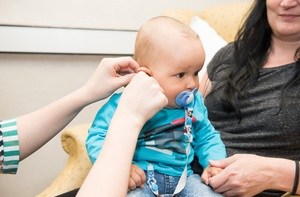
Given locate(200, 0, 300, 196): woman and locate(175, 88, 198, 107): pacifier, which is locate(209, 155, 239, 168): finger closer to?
locate(200, 0, 300, 196): woman

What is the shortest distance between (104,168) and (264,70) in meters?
0.80

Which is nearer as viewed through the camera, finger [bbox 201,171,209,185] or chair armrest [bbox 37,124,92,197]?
finger [bbox 201,171,209,185]

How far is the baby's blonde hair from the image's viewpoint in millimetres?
1029

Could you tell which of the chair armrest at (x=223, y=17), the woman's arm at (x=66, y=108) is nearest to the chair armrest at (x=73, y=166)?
the woman's arm at (x=66, y=108)

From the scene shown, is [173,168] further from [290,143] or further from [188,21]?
[188,21]

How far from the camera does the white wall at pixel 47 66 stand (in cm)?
194

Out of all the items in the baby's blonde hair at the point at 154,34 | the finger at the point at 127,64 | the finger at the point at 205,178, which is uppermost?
the baby's blonde hair at the point at 154,34

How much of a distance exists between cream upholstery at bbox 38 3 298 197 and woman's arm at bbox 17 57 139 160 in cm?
28

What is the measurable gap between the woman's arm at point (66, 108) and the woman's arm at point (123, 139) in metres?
0.16

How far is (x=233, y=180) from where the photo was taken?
1.11 m

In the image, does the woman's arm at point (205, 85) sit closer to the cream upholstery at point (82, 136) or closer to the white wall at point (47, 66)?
the cream upholstery at point (82, 136)

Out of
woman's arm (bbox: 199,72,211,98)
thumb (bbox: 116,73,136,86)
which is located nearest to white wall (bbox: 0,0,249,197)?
woman's arm (bbox: 199,72,211,98)

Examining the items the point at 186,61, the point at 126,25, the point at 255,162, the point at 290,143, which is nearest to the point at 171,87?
the point at 186,61

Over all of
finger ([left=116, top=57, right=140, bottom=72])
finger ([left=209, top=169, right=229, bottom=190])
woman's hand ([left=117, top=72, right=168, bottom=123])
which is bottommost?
finger ([left=209, top=169, right=229, bottom=190])
